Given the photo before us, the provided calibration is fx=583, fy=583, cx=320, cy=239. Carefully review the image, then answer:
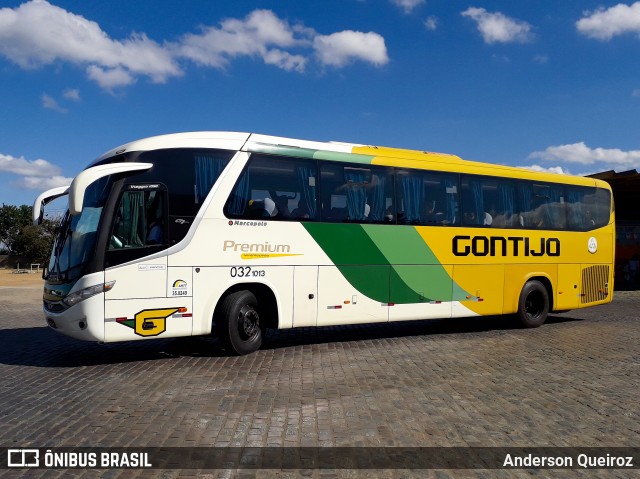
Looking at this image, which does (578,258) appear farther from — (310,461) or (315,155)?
(310,461)

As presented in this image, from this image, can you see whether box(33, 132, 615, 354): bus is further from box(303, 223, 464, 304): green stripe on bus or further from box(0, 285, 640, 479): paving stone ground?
box(0, 285, 640, 479): paving stone ground

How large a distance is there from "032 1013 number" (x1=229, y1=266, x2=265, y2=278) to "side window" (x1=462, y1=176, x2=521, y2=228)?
5.02 meters

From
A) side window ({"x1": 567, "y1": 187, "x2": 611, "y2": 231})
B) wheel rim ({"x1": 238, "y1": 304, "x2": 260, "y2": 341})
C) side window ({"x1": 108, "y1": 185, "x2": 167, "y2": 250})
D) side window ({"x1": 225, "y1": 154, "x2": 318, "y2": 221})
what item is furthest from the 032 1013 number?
side window ({"x1": 567, "y1": 187, "x2": 611, "y2": 231})

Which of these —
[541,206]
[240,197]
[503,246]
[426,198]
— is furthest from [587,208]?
[240,197]

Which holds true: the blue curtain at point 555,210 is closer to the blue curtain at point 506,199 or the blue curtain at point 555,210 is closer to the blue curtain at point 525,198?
the blue curtain at point 525,198

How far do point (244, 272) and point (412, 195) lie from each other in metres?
3.99

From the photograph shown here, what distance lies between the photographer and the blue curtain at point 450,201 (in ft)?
39.9

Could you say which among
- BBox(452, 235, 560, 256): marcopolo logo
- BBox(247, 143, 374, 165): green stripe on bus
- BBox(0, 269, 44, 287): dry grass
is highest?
BBox(247, 143, 374, 165): green stripe on bus

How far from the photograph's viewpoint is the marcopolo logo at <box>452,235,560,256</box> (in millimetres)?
12329

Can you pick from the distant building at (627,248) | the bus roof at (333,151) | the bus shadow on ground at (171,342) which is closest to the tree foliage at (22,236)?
the bus shadow on ground at (171,342)

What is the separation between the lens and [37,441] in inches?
209

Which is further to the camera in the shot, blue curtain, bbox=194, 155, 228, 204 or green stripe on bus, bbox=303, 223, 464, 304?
green stripe on bus, bbox=303, 223, 464, 304

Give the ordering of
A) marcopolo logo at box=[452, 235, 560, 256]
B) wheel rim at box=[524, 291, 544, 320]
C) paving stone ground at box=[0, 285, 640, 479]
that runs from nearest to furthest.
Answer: paving stone ground at box=[0, 285, 640, 479] < marcopolo logo at box=[452, 235, 560, 256] < wheel rim at box=[524, 291, 544, 320]

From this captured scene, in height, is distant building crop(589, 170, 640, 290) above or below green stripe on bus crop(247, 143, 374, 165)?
below
